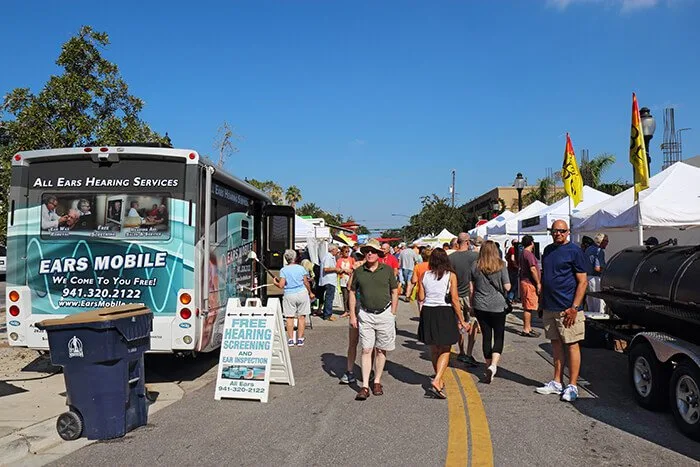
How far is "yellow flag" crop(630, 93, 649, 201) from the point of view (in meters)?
11.7

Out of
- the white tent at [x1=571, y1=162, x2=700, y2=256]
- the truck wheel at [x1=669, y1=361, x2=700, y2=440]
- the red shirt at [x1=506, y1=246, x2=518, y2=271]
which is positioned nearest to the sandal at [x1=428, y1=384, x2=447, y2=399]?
the truck wheel at [x1=669, y1=361, x2=700, y2=440]

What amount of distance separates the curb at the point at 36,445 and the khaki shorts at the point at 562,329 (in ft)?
→ 16.1

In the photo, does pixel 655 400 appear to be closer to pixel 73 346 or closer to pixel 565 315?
pixel 565 315

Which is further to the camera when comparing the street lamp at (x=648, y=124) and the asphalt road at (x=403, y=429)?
the street lamp at (x=648, y=124)

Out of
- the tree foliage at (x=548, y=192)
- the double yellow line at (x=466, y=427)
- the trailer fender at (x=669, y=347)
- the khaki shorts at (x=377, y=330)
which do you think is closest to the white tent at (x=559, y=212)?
the double yellow line at (x=466, y=427)

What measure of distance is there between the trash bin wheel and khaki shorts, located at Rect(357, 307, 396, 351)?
121 inches

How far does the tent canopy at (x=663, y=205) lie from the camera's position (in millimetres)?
11773

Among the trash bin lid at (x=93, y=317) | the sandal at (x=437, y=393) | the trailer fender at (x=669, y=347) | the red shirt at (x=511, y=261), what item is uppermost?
the red shirt at (x=511, y=261)

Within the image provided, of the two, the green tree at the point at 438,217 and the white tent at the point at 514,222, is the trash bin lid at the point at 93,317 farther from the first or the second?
the green tree at the point at 438,217

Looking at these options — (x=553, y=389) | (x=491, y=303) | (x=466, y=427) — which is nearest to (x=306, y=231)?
(x=491, y=303)

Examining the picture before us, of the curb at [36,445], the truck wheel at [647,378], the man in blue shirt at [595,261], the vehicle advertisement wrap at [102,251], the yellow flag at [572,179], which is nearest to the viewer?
the curb at [36,445]

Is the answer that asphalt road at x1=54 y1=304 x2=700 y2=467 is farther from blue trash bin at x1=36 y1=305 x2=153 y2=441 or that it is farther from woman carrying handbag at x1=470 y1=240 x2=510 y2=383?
woman carrying handbag at x1=470 y1=240 x2=510 y2=383

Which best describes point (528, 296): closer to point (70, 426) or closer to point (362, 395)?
point (362, 395)

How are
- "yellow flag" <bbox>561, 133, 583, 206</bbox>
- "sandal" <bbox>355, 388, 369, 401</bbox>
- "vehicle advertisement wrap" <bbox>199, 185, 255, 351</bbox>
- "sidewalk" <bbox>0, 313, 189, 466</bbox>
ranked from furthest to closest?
"yellow flag" <bbox>561, 133, 583, 206</bbox> < "vehicle advertisement wrap" <bbox>199, 185, 255, 351</bbox> < "sandal" <bbox>355, 388, 369, 401</bbox> < "sidewalk" <bbox>0, 313, 189, 466</bbox>
